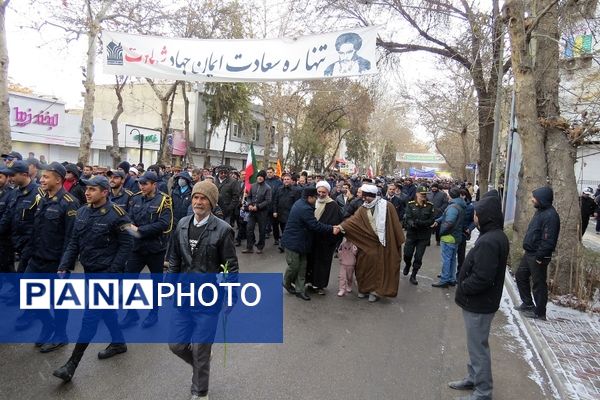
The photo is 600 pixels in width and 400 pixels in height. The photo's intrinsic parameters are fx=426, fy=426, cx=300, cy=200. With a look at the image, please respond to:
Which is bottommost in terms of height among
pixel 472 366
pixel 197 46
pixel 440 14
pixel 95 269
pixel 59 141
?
pixel 472 366

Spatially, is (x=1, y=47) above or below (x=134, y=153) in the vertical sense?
above

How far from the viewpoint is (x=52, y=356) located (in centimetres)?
424

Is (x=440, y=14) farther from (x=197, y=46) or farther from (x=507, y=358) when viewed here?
(x=507, y=358)

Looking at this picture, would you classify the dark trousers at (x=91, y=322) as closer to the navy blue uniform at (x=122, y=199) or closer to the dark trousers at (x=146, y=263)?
the dark trousers at (x=146, y=263)

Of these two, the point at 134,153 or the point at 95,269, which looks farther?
the point at 134,153

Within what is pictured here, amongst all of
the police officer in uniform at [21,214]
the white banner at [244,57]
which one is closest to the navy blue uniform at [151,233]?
the police officer in uniform at [21,214]

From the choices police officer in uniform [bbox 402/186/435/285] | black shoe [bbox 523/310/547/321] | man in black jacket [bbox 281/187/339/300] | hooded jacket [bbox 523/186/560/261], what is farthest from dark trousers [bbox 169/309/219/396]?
police officer in uniform [bbox 402/186/435/285]

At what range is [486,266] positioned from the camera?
12.1 ft

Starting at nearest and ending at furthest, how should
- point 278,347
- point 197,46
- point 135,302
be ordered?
point 278,347
point 135,302
point 197,46

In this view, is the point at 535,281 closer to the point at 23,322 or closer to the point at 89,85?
the point at 23,322

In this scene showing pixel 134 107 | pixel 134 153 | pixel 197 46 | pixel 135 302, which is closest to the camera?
pixel 135 302

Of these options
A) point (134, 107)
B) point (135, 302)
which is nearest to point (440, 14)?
point (135, 302)

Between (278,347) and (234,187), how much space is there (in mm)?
6008

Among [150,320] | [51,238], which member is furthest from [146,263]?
[51,238]
